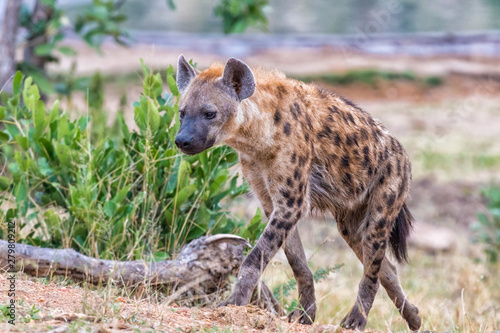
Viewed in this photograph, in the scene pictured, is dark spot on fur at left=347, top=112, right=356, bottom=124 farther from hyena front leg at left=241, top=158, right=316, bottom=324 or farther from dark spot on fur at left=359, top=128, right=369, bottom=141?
hyena front leg at left=241, top=158, right=316, bottom=324

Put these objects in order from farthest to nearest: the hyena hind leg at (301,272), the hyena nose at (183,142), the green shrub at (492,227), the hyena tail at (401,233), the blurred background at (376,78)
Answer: the green shrub at (492,227), the blurred background at (376,78), the hyena tail at (401,233), the hyena hind leg at (301,272), the hyena nose at (183,142)

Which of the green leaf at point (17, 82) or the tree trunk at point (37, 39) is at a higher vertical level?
the green leaf at point (17, 82)

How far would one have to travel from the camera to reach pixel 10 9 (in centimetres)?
789

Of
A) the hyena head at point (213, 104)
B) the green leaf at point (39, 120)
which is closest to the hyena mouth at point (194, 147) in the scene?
the hyena head at point (213, 104)

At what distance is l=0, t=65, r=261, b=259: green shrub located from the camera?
16.1 feet

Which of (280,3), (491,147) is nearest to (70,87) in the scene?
(491,147)

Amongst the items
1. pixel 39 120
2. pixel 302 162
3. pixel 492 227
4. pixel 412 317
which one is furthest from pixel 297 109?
pixel 492 227

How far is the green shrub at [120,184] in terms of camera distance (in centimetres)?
491

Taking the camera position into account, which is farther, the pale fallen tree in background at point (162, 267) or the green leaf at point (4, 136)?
the green leaf at point (4, 136)

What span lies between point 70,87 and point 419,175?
5.20 metres

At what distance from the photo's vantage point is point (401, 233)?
5.00m

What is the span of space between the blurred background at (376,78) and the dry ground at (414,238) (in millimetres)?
32

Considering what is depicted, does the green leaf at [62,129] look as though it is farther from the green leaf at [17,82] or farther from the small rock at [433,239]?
the small rock at [433,239]

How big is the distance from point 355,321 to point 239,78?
1.65 meters
